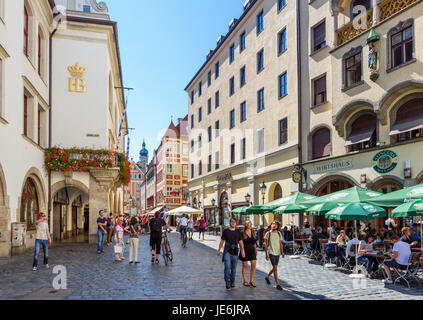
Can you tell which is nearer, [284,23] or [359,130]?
[359,130]

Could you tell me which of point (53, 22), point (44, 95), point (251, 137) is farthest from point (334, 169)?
point (53, 22)

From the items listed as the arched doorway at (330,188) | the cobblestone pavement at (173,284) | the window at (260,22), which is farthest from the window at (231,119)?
the cobblestone pavement at (173,284)

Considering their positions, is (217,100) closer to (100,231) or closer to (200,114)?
(200,114)

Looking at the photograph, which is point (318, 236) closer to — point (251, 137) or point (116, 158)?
point (116, 158)

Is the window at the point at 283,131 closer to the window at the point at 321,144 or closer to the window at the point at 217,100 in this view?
the window at the point at 321,144

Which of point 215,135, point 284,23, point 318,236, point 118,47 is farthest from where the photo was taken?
point 215,135

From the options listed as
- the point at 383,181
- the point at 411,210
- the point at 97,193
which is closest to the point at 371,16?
the point at 383,181

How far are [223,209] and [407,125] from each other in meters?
22.5

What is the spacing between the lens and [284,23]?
2638 cm

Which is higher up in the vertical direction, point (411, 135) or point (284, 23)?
point (284, 23)

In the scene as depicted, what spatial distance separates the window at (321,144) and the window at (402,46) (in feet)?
17.5

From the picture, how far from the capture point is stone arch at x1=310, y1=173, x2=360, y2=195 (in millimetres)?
19473

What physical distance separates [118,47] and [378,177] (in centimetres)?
1994

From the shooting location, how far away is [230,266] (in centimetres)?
941
